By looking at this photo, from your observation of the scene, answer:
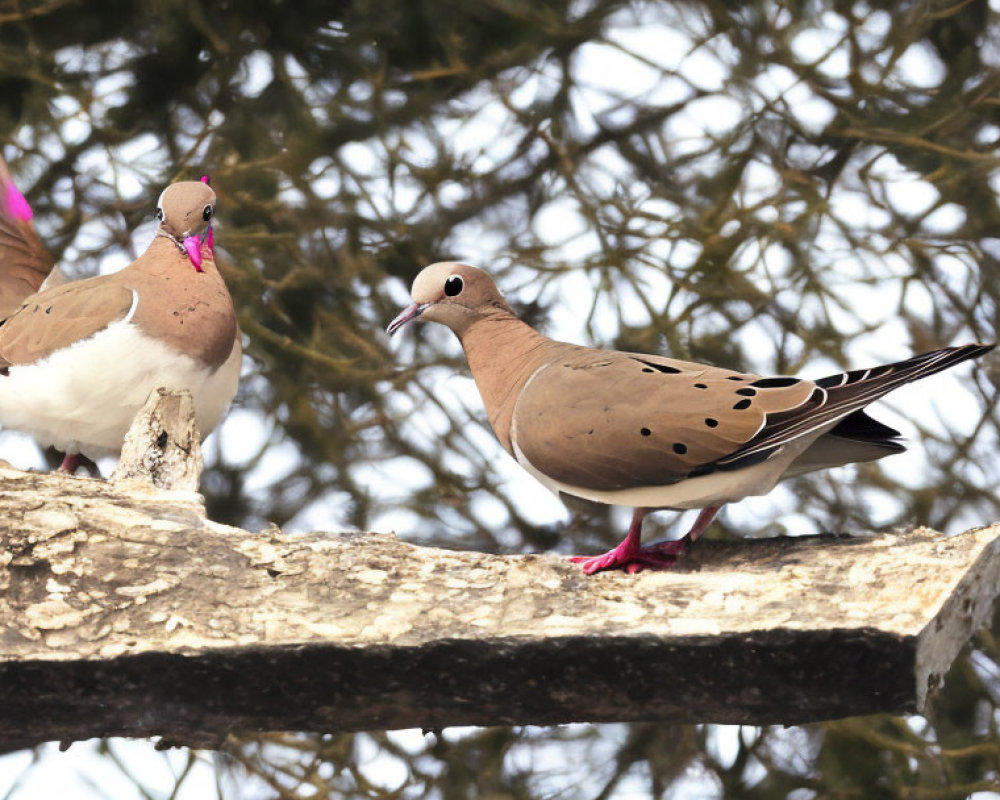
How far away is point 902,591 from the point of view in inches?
38.4

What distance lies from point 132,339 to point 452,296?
0.92ft

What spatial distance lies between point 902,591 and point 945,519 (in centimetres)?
77

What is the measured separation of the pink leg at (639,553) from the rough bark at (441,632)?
1 centimetres

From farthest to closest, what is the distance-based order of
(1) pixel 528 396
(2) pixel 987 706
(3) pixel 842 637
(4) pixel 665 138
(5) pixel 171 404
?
(4) pixel 665 138
(2) pixel 987 706
(5) pixel 171 404
(1) pixel 528 396
(3) pixel 842 637

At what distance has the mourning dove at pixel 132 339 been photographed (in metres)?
1.19

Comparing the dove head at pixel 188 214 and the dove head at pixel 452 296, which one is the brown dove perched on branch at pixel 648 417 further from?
the dove head at pixel 188 214

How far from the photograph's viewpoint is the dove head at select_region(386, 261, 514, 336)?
113 cm

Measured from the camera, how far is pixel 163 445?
121cm

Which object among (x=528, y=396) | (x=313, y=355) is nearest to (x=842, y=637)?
(x=528, y=396)

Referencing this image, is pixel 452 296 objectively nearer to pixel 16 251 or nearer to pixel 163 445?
pixel 163 445

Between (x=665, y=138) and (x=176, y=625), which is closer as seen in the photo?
(x=176, y=625)

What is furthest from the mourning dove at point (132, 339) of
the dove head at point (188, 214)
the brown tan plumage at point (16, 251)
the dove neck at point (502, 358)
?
the dove neck at point (502, 358)

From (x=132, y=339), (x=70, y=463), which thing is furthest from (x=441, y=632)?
(x=70, y=463)

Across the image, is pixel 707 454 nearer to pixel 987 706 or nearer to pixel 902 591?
pixel 902 591
